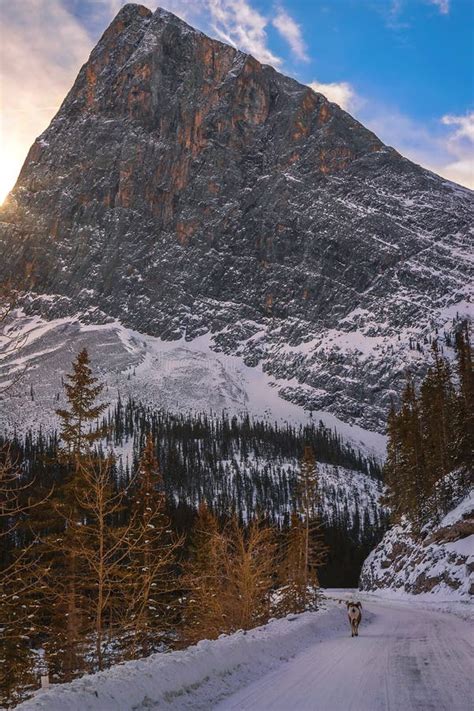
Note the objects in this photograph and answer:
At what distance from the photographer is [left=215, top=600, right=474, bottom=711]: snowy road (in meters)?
8.56

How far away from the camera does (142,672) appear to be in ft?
30.0

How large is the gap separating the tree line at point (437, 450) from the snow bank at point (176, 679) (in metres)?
33.6

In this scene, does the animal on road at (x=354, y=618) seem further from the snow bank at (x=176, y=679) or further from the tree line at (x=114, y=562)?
the snow bank at (x=176, y=679)

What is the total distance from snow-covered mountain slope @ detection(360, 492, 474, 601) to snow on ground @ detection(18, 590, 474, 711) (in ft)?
59.4

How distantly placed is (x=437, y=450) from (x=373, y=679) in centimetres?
4583

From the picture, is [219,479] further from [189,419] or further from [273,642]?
[273,642]

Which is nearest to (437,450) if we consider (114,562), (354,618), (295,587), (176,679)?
(295,587)

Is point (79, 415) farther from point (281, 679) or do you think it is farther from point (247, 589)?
point (281, 679)

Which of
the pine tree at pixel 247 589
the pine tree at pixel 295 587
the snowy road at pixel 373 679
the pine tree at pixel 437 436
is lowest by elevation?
the pine tree at pixel 295 587

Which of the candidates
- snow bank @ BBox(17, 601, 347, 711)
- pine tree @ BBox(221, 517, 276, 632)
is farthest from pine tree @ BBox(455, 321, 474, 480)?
snow bank @ BBox(17, 601, 347, 711)

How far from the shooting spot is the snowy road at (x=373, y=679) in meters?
8.56

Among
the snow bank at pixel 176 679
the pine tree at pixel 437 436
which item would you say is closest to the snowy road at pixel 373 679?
the snow bank at pixel 176 679

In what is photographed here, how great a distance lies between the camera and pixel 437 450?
5328cm

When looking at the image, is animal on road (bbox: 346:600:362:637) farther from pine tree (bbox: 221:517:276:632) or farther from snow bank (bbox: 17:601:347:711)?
snow bank (bbox: 17:601:347:711)
